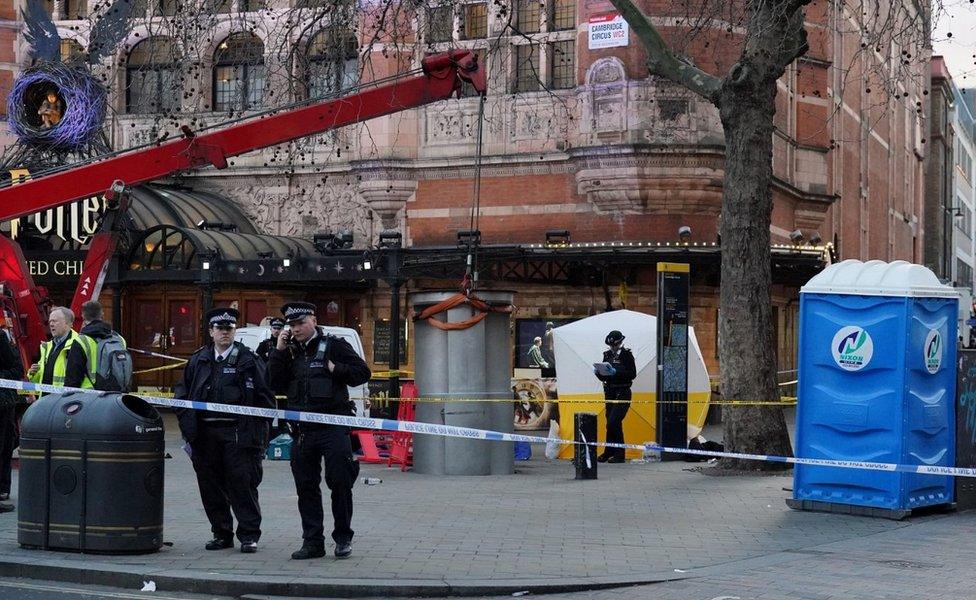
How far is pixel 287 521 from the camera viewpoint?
1245cm

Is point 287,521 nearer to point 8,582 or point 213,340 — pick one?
point 213,340

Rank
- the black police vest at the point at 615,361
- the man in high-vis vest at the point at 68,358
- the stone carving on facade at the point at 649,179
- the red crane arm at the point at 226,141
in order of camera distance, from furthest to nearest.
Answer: the stone carving on facade at the point at 649,179 → the black police vest at the point at 615,361 → the red crane arm at the point at 226,141 → the man in high-vis vest at the point at 68,358

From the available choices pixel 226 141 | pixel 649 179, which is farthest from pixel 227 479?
pixel 649 179

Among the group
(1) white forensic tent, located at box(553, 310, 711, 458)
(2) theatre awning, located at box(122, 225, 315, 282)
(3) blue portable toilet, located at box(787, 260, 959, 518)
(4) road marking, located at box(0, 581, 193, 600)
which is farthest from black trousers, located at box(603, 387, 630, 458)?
(4) road marking, located at box(0, 581, 193, 600)

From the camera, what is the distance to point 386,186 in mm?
30031

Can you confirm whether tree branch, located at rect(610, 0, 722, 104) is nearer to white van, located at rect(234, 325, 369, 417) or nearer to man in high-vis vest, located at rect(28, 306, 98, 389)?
white van, located at rect(234, 325, 369, 417)

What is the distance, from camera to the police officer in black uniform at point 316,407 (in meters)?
10.4

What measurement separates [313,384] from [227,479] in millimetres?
992

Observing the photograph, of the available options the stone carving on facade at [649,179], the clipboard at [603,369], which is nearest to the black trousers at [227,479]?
the clipboard at [603,369]

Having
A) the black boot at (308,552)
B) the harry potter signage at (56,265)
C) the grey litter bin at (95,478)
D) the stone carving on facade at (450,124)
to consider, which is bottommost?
the black boot at (308,552)

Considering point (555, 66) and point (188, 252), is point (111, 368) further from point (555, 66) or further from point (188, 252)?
point (555, 66)

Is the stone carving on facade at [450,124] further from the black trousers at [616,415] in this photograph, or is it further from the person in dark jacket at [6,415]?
the person in dark jacket at [6,415]

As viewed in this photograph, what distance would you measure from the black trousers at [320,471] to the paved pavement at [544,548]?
0.87ft

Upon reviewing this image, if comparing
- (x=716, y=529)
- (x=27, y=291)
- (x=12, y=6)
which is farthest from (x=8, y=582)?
(x=12, y=6)
